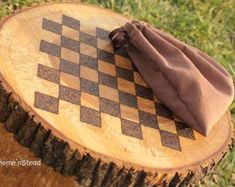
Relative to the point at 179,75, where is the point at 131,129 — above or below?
below

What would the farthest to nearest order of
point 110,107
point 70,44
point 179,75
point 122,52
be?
point 122,52 < point 70,44 < point 179,75 < point 110,107

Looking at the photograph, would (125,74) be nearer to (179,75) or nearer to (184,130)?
(179,75)

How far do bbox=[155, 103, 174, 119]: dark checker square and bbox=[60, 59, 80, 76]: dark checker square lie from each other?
0.31 metres

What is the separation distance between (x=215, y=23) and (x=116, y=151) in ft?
8.52

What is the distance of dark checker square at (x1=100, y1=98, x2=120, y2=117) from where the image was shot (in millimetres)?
1662

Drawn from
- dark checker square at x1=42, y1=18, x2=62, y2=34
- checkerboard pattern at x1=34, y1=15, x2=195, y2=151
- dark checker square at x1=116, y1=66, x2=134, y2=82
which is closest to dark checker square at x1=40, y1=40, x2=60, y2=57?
checkerboard pattern at x1=34, y1=15, x2=195, y2=151

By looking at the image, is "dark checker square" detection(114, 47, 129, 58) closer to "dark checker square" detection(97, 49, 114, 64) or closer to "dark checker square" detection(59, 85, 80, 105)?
"dark checker square" detection(97, 49, 114, 64)

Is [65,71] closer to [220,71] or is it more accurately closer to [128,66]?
[128,66]

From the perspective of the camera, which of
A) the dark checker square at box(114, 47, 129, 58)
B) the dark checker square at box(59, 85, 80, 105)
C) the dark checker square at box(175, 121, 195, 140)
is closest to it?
the dark checker square at box(59, 85, 80, 105)

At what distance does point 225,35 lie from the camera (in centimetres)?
387

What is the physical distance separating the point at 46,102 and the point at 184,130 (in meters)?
0.51

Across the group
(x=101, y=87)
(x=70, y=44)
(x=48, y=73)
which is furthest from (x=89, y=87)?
(x=70, y=44)

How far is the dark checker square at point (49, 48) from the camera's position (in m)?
1.79

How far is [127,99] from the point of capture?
1.76m
